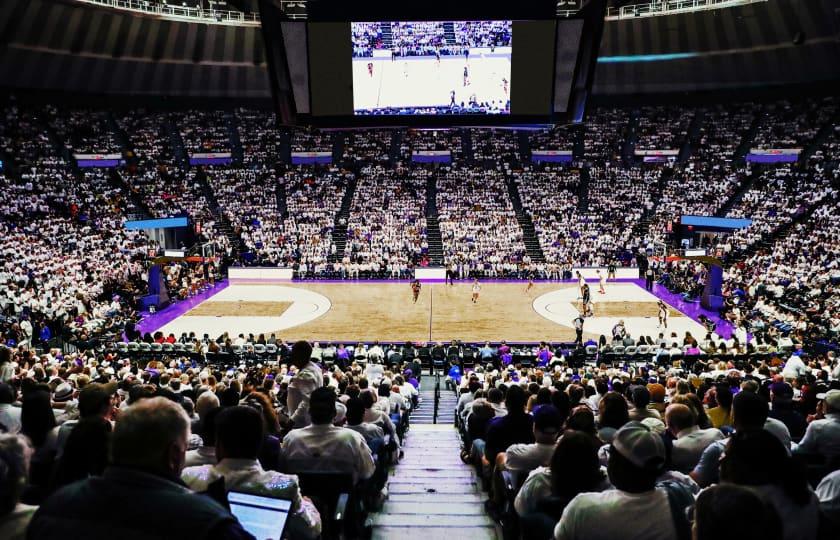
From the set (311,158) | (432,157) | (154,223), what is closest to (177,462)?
(154,223)

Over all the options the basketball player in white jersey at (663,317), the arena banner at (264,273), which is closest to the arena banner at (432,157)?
the arena banner at (264,273)

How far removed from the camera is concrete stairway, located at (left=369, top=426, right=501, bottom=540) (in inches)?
245

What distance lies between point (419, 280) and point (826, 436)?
29337 millimetres

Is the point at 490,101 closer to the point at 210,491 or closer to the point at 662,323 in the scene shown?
the point at 662,323

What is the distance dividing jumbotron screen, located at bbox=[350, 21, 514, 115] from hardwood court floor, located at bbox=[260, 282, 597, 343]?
8314mm

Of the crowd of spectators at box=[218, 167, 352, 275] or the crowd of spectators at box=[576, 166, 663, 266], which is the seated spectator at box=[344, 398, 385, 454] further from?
the crowd of spectators at box=[576, 166, 663, 266]

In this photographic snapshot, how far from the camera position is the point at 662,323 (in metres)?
26.7

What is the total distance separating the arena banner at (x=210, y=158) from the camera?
47.5 metres

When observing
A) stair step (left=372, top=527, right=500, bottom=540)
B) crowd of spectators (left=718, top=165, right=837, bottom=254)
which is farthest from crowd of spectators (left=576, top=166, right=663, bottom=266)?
stair step (left=372, top=527, right=500, bottom=540)

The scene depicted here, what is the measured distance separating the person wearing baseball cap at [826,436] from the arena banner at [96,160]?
45.5m

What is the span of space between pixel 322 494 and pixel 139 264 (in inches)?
1223

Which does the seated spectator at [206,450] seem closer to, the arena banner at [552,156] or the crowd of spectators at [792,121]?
the arena banner at [552,156]

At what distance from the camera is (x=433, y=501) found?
7.49 meters

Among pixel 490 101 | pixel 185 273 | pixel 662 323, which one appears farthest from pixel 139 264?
pixel 662 323
